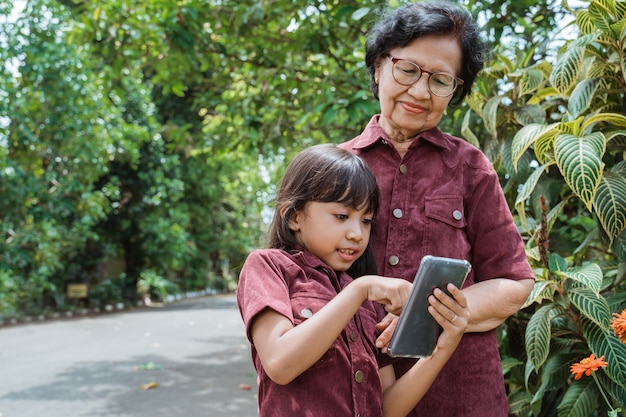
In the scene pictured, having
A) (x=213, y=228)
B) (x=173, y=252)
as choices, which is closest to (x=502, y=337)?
(x=173, y=252)

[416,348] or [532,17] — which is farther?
[532,17]

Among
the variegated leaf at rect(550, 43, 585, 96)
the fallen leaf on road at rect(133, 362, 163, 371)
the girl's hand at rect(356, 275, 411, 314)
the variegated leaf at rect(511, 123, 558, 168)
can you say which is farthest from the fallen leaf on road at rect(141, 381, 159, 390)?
the girl's hand at rect(356, 275, 411, 314)

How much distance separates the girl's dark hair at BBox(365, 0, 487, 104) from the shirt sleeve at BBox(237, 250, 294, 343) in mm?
648

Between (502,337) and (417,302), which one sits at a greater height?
(417,302)

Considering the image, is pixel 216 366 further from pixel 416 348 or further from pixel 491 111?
pixel 416 348

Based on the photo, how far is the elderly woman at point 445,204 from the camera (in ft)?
5.64

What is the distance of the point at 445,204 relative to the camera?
5.74ft

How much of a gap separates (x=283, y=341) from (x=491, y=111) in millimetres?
2147

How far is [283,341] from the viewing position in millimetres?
1428

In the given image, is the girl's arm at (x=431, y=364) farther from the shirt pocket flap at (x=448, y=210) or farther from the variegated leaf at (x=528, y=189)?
the variegated leaf at (x=528, y=189)

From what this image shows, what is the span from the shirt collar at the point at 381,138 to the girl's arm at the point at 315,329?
0.52m

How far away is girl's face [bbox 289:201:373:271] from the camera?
1.62 m

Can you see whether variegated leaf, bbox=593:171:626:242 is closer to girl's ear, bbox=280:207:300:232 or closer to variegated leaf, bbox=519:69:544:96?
variegated leaf, bbox=519:69:544:96

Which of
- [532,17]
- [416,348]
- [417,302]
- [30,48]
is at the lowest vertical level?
[416,348]
